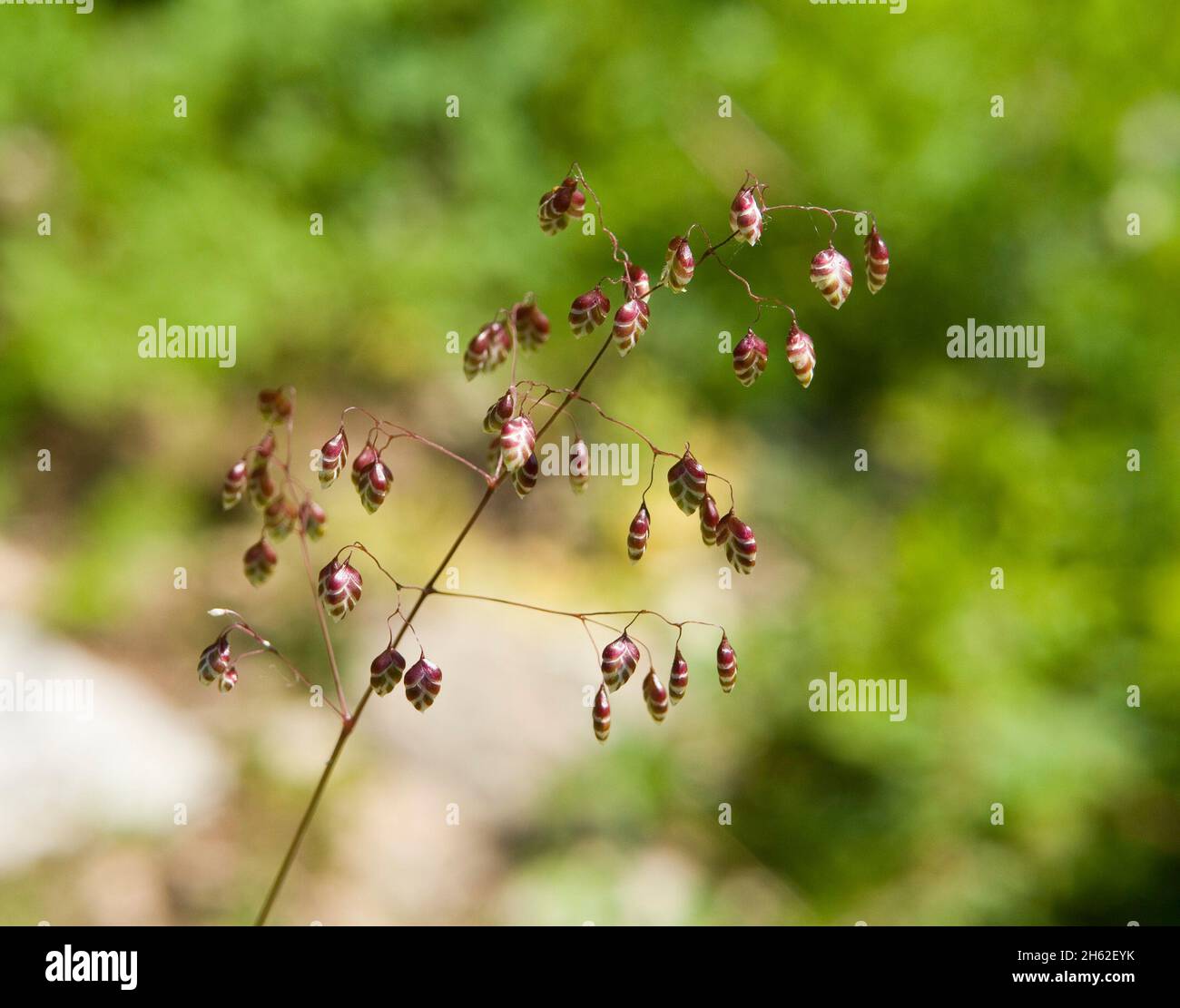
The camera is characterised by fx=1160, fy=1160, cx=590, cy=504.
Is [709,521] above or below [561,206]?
below

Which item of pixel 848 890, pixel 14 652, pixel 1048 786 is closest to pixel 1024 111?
pixel 1048 786

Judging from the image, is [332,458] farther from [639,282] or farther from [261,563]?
[639,282]

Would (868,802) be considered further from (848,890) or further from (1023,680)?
(1023,680)

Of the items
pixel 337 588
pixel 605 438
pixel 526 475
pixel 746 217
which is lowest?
pixel 337 588

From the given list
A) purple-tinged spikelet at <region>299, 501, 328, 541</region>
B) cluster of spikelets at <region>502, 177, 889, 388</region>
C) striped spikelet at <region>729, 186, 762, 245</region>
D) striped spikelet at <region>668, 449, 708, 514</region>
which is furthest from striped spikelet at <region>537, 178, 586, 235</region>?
purple-tinged spikelet at <region>299, 501, 328, 541</region>

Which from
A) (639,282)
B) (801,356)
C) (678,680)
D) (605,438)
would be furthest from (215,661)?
(605,438)

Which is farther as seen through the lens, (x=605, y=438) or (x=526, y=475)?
(x=605, y=438)

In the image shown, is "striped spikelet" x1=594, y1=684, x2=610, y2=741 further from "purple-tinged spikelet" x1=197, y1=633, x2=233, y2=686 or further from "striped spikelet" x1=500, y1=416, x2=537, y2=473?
"purple-tinged spikelet" x1=197, y1=633, x2=233, y2=686
